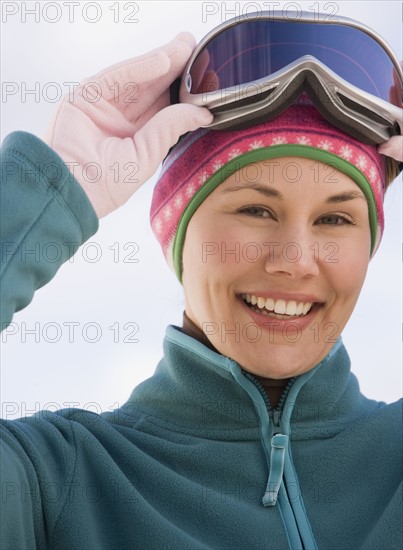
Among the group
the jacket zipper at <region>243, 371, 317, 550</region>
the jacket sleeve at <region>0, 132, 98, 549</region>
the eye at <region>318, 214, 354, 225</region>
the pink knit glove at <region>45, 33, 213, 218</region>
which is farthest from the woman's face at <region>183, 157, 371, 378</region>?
the jacket sleeve at <region>0, 132, 98, 549</region>

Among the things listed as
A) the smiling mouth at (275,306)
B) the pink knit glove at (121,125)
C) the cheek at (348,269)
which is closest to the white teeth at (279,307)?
the smiling mouth at (275,306)

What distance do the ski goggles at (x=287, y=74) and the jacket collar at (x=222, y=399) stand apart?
0.68 m

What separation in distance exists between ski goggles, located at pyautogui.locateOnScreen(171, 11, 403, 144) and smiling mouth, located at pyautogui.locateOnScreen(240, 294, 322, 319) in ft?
1.62

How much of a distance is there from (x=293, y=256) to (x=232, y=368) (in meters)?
0.37

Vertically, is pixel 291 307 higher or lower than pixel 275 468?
higher

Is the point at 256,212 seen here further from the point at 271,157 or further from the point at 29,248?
the point at 29,248

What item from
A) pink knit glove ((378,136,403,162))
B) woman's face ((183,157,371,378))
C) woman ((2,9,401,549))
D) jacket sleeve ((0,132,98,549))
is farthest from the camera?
pink knit glove ((378,136,403,162))

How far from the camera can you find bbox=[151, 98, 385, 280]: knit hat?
252cm

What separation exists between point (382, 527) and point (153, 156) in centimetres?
115

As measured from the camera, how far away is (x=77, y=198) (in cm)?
221

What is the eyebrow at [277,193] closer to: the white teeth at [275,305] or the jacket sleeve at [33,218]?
the white teeth at [275,305]

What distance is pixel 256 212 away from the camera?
2.50 m

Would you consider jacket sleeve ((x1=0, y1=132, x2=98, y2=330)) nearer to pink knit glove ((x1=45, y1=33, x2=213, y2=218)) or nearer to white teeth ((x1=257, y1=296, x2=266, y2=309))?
pink knit glove ((x1=45, y1=33, x2=213, y2=218))

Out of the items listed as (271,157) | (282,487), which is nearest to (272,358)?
(282,487)
